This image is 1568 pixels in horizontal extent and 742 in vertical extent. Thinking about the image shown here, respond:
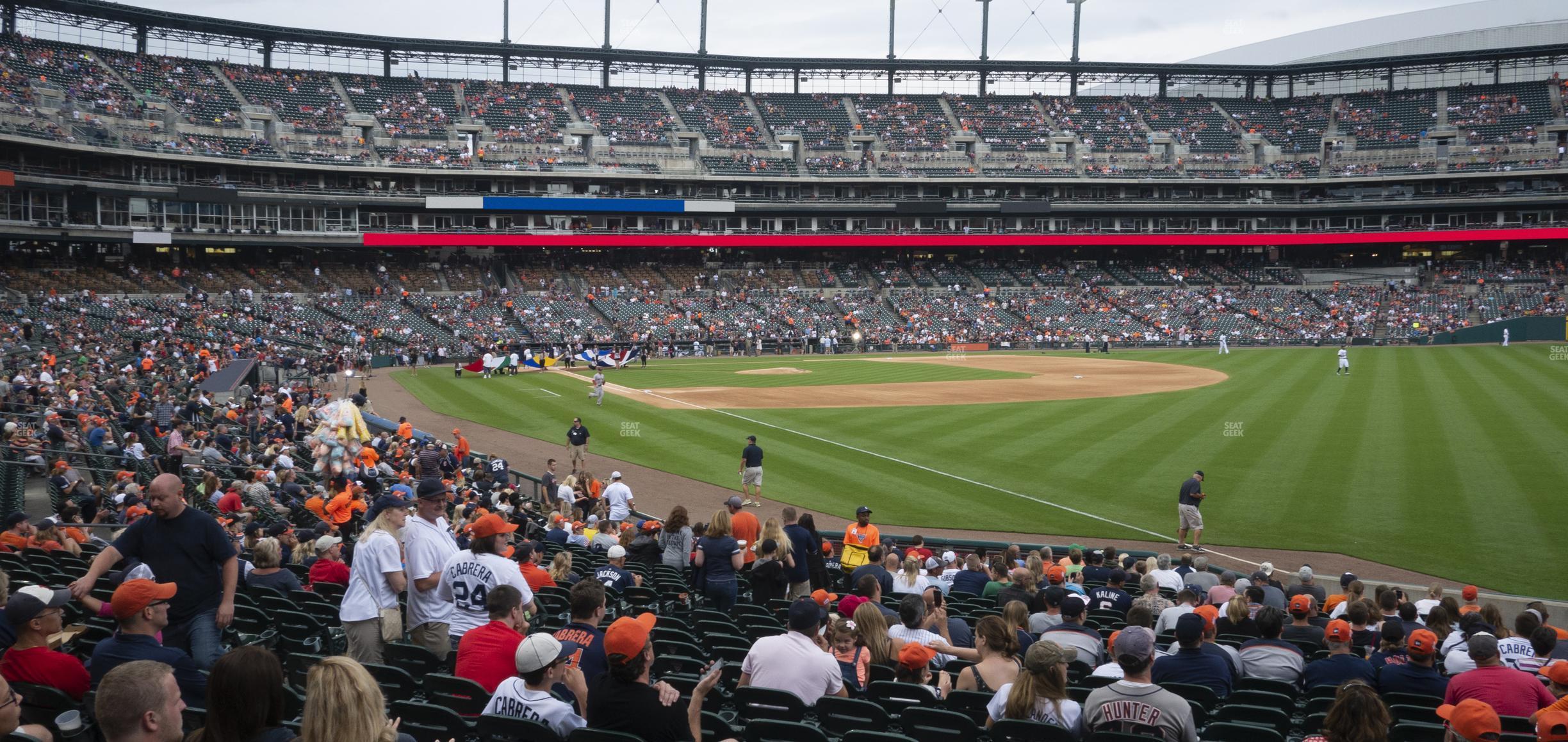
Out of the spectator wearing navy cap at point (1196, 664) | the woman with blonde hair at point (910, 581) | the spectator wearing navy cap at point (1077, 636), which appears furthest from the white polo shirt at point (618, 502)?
the spectator wearing navy cap at point (1196, 664)

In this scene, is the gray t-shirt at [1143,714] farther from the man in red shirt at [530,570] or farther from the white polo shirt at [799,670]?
the man in red shirt at [530,570]

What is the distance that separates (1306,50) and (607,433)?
130 m

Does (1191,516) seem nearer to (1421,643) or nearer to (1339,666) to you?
(1339,666)

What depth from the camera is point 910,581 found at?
11789mm

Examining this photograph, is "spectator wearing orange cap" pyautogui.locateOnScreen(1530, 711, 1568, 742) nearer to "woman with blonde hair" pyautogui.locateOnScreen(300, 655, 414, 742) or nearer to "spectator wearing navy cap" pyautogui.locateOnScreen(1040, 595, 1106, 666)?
"spectator wearing navy cap" pyautogui.locateOnScreen(1040, 595, 1106, 666)

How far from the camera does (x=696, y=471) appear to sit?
28172 millimetres

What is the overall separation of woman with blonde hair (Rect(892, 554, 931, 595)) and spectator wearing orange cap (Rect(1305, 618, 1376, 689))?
398 centimetres

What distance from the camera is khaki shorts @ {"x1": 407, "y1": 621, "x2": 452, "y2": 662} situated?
26.8 ft

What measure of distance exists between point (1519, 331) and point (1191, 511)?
194ft

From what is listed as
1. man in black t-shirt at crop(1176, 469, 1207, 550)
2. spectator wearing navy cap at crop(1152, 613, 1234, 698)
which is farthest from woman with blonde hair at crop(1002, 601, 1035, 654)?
man in black t-shirt at crop(1176, 469, 1207, 550)

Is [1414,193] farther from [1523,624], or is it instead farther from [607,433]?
[1523,624]

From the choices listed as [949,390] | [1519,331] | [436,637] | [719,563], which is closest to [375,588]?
[436,637]

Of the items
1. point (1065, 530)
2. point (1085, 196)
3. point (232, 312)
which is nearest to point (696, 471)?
point (1065, 530)

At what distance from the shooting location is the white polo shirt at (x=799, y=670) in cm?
697
